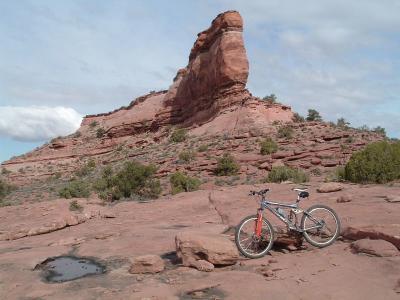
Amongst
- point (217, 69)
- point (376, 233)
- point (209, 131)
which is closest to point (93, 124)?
point (217, 69)

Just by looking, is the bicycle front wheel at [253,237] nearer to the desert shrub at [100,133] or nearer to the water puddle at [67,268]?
the water puddle at [67,268]

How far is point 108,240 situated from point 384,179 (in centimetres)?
836

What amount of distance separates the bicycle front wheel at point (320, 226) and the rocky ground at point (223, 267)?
0.48 feet

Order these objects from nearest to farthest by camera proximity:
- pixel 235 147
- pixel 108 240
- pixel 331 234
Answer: pixel 331 234
pixel 108 240
pixel 235 147

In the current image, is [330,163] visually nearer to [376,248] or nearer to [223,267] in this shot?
[376,248]

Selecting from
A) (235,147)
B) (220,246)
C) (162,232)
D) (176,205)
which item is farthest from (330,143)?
(220,246)

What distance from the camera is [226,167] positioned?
A: 24.5m

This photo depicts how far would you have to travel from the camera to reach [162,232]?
888 cm

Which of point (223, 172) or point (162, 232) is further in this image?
point (223, 172)

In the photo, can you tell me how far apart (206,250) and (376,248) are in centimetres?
225

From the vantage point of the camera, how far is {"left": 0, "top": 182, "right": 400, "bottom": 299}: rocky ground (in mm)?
4965

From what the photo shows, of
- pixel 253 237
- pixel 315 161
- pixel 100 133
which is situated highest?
pixel 100 133

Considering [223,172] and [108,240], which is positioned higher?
[223,172]

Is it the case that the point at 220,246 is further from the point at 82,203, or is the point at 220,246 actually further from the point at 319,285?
the point at 82,203
